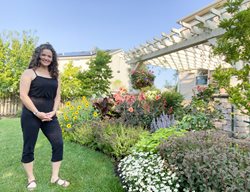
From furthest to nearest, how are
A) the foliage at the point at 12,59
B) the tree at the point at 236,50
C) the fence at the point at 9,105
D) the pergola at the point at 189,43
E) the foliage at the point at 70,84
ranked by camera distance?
the foliage at the point at 70,84 < the fence at the point at 9,105 < the foliage at the point at 12,59 < the pergola at the point at 189,43 < the tree at the point at 236,50

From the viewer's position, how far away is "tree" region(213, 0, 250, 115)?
11.6 ft

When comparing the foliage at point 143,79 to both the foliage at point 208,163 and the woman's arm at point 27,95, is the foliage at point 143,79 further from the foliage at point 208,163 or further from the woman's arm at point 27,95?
the woman's arm at point 27,95

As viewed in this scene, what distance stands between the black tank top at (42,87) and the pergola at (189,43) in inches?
122

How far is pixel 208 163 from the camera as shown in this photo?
2.05 meters

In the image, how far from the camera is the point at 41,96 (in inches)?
108

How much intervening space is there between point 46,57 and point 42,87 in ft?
1.25

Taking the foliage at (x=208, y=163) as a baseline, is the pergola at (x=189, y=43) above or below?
above

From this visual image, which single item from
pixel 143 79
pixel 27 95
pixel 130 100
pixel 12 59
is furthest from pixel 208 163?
pixel 12 59

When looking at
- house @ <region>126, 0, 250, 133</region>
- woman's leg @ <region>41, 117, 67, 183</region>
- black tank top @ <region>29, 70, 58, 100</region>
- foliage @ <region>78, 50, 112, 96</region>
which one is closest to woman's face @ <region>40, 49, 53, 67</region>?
black tank top @ <region>29, 70, 58, 100</region>

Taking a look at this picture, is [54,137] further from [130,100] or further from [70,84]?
[70,84]

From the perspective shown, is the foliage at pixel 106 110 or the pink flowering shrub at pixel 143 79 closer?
the foliage at pixel 106 110

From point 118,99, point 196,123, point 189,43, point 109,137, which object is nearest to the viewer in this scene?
point 109,137

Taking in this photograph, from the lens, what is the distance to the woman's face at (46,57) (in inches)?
Result: 109

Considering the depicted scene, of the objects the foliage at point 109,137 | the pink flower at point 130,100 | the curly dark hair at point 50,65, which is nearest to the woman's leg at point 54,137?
the curly dark hair at point 50,65
